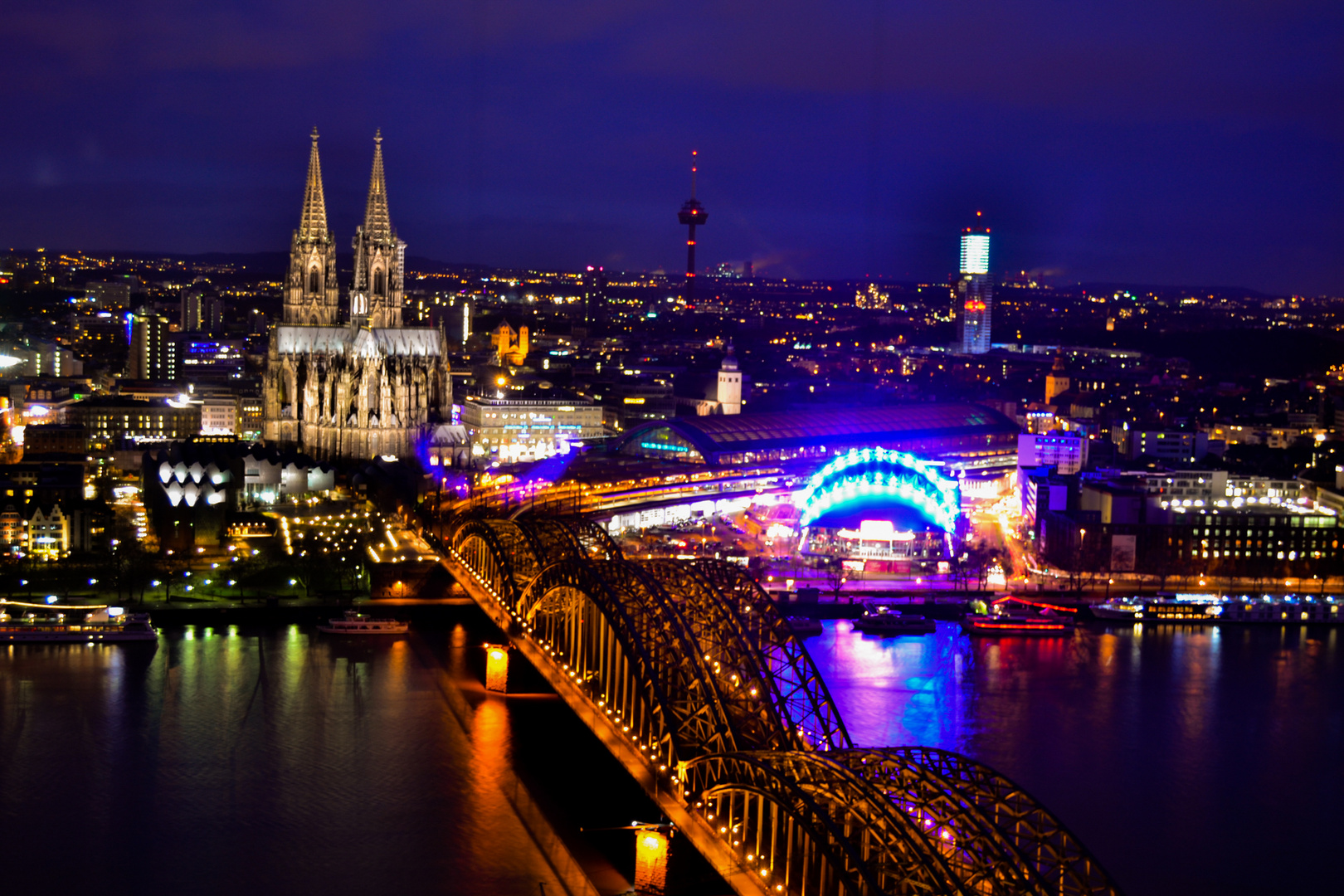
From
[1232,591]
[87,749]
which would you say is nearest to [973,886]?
[87,749]

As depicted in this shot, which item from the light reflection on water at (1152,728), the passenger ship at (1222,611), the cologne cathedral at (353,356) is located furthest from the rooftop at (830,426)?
the light reflection on water at (1152,728)

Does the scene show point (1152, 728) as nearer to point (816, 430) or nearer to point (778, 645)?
point (778, 645)

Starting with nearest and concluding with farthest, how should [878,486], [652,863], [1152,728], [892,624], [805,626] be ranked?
[652,863] → [1152,728] → [805,626] → [892,624] → [878,486]

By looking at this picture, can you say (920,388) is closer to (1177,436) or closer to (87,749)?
(1177,436)

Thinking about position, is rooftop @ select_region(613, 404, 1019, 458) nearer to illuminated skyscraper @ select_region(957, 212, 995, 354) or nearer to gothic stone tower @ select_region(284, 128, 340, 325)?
gothic stone tower @ select_region(284, 128, 340, 325)

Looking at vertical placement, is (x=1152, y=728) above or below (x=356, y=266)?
below

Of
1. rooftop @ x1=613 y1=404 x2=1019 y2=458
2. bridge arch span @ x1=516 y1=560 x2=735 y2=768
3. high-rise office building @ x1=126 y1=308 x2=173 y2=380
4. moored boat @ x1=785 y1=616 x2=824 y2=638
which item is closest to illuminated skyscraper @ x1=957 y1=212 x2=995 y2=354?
rooftop @ x1=613 y1=404 x2=1019 y2=458

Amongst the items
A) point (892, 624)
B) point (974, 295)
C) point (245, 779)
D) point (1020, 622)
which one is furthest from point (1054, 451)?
point (974, 295)
